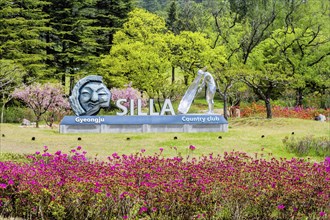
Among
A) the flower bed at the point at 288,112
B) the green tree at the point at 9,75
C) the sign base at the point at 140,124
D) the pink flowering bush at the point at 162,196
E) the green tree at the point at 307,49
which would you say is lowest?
the pink flowering bush at the point at 162,196

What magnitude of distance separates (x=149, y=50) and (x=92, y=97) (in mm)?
12828

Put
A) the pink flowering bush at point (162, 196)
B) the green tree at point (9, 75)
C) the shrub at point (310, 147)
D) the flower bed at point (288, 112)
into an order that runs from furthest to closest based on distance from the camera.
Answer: the flower bed at point (288, 112) < the green tree at point (9, 75) < the shrub at point (310, 147) < the pink flowering bush at point (162, 196)

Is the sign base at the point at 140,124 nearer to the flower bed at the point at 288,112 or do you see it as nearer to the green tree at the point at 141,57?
the green tree at the point at 141,57

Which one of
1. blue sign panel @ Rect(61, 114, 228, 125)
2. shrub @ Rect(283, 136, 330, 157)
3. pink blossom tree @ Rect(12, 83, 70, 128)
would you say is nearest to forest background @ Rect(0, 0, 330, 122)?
pink blossom tree @ Rect(12, 83, 70, 128)

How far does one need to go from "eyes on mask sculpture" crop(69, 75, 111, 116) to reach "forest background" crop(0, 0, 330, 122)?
9.37 metres

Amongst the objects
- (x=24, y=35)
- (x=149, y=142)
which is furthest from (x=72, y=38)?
(x=149, y=142)

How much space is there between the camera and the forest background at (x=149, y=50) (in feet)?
116

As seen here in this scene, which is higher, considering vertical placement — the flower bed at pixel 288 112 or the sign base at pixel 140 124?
the flower bed at pixel 288 112

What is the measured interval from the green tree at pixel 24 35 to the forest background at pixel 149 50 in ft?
0.26

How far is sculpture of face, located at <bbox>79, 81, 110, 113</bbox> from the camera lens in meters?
24.2

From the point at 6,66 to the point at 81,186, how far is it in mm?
27291

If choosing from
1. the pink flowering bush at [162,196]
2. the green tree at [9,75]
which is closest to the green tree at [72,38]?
the green tree at [9,75]

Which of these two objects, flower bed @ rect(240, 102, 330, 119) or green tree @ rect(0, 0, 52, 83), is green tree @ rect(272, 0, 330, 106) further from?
green tree @ rect(0, 0, 52, 83)

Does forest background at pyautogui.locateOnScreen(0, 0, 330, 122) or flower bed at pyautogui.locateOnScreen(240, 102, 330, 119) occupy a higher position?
forest background at pyautogui.locateOnScreen(0, 0, 330, 122)
